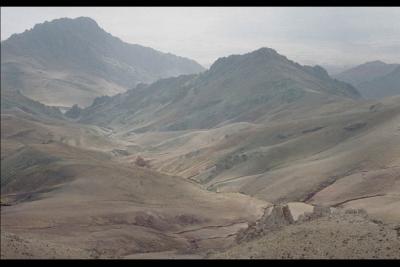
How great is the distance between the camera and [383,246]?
30.3 metres

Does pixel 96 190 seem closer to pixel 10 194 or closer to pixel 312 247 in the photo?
pixel 10 194

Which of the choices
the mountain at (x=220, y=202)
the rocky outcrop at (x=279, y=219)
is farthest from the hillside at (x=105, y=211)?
the rocky outcrop at (x=279, y=219)

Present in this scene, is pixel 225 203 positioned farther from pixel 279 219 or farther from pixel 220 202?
pixel 279 219

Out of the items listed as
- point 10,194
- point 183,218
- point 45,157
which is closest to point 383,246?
point 183,218

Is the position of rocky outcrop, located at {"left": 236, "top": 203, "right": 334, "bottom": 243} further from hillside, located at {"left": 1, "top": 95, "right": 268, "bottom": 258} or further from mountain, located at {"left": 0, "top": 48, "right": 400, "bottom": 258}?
hillside, located at {"left": 1, "top": 95, "right": 268, "bottom": 258}

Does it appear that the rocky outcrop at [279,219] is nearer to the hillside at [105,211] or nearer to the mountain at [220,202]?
the mountain at [220,202]

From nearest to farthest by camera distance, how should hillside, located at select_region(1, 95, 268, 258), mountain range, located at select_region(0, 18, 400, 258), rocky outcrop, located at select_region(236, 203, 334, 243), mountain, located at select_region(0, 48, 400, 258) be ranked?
mountain range, located at select_region(0, 18, 400, 258) → mountain, located at select_region(0, 48, 400, 258) → rocky outcrop, located at select_region(236, 203, 334, 243) → hillside, located at select_region(1, 95, 268, 258)

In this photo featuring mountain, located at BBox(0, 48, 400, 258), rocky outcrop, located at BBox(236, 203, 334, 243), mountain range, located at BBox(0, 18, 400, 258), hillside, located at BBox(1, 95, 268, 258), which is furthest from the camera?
hillside, located at BBox(1, 95, 268, 258)

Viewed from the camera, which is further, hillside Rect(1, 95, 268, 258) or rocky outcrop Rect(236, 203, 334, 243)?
hillside Rect(1, 95, 268, 258)

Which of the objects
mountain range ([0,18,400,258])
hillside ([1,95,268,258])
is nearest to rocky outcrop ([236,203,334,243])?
mountain range ([0,18,400,258])

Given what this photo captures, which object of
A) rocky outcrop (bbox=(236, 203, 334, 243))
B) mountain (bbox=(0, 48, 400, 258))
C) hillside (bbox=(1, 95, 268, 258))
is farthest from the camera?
hillside (bbox=(1, 95, 268, 258))

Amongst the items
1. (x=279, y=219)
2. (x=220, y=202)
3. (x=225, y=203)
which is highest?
(x=279, y=219)

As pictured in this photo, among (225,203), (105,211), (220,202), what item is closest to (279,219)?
(105,211)

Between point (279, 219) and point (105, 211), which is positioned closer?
point (279, 219)
